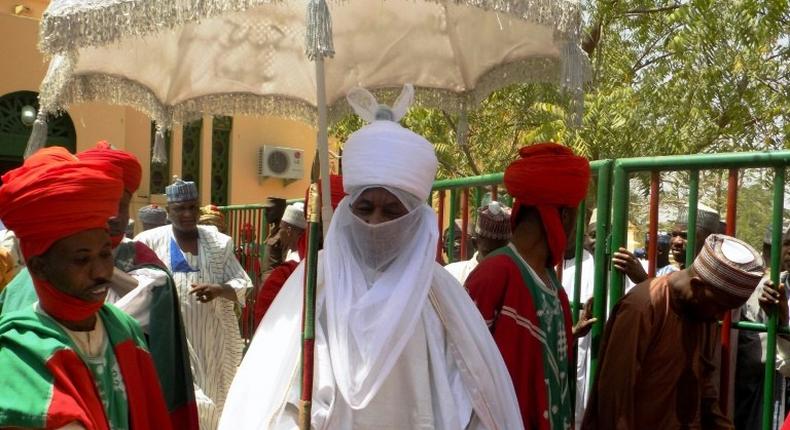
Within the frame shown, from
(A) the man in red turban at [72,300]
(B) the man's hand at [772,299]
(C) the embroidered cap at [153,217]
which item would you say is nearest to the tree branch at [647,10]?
(C) the embroidered cap at [153,217]

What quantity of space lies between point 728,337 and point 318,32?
2.14 m

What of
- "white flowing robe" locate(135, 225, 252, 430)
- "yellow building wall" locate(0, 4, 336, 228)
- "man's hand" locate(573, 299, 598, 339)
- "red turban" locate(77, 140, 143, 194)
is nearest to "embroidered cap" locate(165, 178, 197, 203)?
"white flowing robe" locate(135, 225, 252, 430)

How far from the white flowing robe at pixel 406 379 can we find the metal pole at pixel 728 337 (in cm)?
129

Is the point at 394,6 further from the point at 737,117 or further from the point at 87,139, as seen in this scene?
the point at 87,139

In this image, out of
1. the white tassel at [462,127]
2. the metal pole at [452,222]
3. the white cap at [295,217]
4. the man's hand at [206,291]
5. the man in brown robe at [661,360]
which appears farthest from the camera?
the white cap at [295,217]

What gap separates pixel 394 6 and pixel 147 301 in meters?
1.84

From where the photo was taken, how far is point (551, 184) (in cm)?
371

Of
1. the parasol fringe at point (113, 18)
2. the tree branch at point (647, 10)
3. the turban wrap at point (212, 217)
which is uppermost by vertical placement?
the tree branch at point (647, 10)

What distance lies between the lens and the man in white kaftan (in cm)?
665

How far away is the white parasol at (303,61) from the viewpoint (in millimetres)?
4254

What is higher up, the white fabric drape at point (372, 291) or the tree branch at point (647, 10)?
the tree branch at point (647, 10)

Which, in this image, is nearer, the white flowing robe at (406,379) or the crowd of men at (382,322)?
the crowd of men at (382,322)

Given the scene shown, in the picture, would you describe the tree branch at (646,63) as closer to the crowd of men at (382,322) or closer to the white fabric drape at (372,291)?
the crowd of men at (382,322)

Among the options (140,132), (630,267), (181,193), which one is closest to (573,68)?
(630,267)
